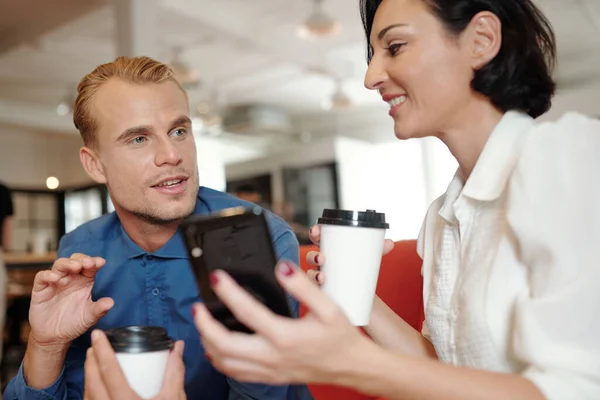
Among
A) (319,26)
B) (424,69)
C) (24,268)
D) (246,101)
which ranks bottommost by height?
(24,268)

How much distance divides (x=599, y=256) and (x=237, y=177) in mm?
10321

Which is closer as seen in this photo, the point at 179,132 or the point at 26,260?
the point at 179,132

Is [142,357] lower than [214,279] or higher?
lower

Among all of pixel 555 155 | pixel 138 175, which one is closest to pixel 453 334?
pixel 555 155

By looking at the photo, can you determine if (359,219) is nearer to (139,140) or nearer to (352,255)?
(352,255)

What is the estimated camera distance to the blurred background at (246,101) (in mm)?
5469

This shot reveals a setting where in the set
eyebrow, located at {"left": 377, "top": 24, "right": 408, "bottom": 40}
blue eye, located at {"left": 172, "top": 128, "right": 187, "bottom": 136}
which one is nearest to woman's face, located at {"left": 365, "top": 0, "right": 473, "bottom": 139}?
eyebrow, located at {"left": 377, "top": 24, "right": 408, "bottom": 40}

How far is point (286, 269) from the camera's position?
0.65 m

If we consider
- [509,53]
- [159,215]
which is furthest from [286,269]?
[159,215]

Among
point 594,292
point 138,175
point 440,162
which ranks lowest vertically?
point 594,292

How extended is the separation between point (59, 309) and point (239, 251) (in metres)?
0.69

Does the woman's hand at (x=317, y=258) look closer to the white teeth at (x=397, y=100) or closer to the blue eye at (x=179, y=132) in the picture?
the white teeth at (x=397, y=100)

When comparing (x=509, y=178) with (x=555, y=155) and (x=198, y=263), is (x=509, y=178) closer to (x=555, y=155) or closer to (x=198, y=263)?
(x=555, y=155)

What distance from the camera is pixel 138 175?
1.46 meters
